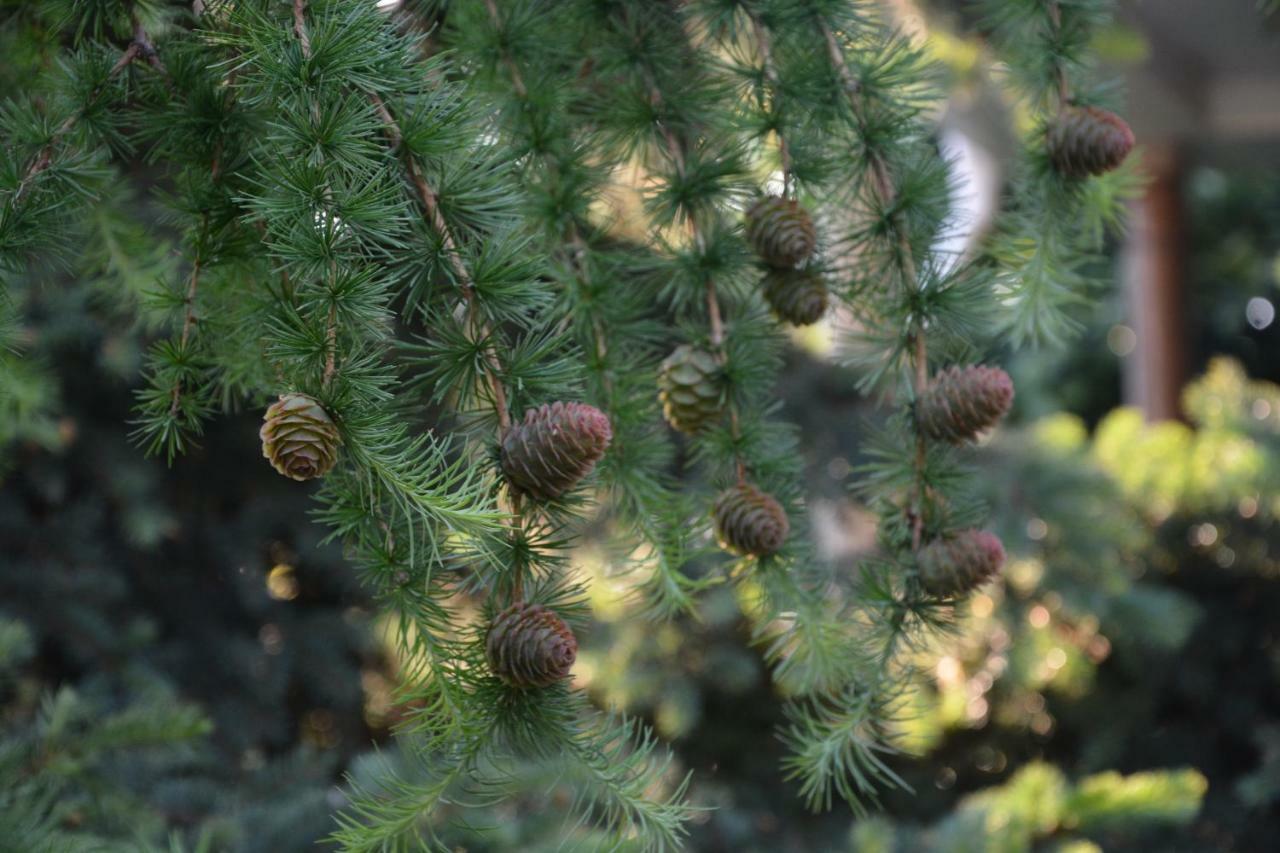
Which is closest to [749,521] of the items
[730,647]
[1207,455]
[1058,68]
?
[1058,68]

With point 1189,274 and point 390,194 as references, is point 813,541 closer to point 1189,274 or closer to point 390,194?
point 390,194

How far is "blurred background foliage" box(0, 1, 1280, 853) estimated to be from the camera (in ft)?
3.46

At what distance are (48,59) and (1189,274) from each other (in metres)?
2.57

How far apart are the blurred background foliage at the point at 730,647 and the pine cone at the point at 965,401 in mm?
494

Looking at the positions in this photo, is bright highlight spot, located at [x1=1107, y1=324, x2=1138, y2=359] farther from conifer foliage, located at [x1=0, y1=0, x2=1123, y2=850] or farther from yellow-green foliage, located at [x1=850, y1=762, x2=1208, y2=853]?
conifer foliage, located at [x1=0, y1=0, x2=1123, y2=850]

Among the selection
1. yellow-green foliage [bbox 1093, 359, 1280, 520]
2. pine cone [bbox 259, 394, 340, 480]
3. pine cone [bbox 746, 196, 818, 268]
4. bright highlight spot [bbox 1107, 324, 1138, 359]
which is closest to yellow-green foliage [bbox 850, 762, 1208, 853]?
yellow-green foliage [bbox 1093, 359, 1280, 520]

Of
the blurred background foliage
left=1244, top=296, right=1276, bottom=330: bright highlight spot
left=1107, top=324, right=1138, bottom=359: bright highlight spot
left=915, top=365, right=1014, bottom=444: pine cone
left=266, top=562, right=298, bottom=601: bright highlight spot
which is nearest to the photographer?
left=915, top=365, right=1014, bottom=444: pine cone

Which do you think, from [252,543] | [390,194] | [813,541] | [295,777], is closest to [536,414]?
[390,194]

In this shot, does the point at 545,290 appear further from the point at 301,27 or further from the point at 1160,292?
the point at 1160,292

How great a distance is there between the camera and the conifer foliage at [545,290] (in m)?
0.40

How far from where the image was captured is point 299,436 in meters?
0.37

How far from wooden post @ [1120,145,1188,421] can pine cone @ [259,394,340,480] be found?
2.38 m

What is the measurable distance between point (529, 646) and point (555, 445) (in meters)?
0.07

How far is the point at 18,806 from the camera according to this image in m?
0.67
